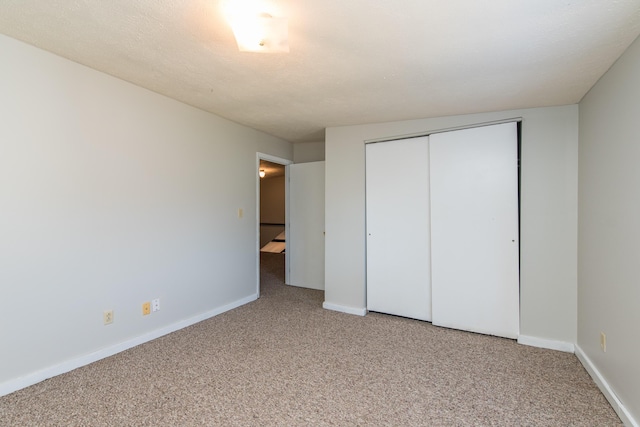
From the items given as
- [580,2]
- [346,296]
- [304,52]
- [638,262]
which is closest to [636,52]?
[580,2]

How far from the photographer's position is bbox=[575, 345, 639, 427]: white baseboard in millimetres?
1703

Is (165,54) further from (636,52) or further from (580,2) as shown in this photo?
(636,52)

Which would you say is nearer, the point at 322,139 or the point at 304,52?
the point at 304,52

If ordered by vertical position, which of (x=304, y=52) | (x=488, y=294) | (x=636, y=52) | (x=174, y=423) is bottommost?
(x=174, y=423)

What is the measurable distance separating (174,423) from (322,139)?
3.66 meters

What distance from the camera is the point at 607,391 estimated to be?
195 centimetres

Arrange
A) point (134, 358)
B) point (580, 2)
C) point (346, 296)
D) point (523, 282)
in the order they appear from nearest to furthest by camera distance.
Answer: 1. point (580, 2)
2. point (134, 358)
3. point (523, 282)
4. point (346, 296)

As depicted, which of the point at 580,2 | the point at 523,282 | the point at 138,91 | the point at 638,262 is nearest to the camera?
the point at 580,2

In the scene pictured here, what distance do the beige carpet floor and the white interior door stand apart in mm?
1646

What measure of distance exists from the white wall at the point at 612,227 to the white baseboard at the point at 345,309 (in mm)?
1938

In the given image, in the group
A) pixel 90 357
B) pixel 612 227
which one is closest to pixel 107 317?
pixel 90 357

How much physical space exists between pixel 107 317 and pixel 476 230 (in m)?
3.32

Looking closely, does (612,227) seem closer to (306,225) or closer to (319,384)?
(319,384)

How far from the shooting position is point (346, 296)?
12.1 feet
